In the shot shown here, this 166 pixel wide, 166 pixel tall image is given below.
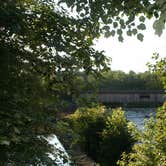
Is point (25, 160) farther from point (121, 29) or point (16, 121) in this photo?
point (121, 29)

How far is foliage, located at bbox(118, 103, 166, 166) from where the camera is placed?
1023cm

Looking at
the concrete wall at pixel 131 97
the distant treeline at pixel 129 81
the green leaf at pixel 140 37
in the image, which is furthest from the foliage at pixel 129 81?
the green leaf at pixel 140 37

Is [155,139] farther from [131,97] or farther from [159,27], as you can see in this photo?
[131,97]

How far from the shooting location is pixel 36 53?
20.7ft

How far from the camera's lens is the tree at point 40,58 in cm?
519

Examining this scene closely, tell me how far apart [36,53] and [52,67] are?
283 mm

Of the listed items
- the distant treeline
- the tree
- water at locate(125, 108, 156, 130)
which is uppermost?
the distant treeline

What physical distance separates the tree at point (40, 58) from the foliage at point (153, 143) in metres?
4.24

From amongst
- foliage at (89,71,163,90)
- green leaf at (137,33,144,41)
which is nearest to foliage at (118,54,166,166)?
green leaf at (137,33,144,41)

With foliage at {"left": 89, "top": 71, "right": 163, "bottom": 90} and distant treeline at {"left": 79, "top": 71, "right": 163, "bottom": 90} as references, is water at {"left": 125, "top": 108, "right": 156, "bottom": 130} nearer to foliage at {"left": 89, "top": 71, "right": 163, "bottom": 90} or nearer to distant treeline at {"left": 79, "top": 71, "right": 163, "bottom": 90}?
distant treeline at {"left": 79, "top": 71, "right": 163, "bottom": 90}

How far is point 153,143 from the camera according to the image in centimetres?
1089

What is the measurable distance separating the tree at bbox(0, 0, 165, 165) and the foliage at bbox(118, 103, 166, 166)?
4.24 m

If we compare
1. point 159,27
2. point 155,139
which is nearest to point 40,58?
point 159,27

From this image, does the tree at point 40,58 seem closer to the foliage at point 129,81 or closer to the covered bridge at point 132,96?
the covered bridge at point 132,96
